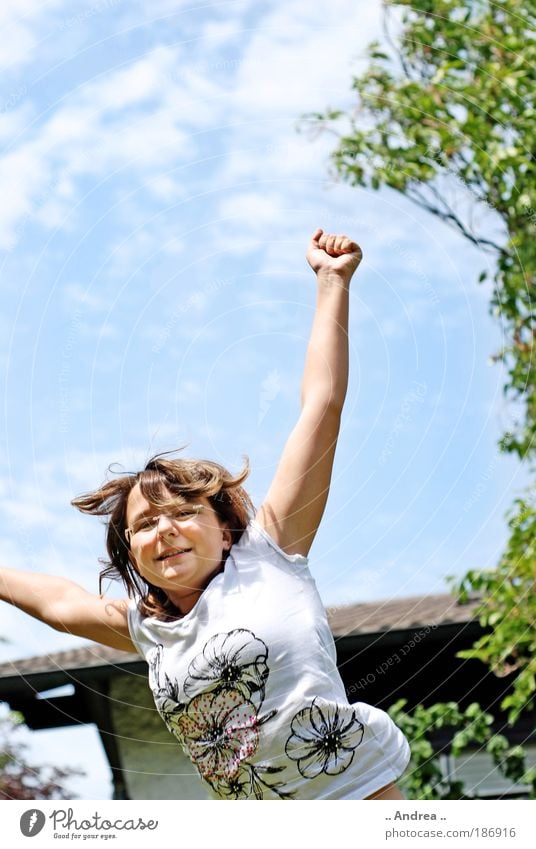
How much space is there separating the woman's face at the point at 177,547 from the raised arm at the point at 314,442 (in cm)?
8

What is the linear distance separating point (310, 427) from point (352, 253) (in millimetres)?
299

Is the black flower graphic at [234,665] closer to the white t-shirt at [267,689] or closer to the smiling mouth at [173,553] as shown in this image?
the white t-shirt at [267,689]

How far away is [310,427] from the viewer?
155cm

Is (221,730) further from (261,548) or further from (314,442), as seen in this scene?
(314,442)

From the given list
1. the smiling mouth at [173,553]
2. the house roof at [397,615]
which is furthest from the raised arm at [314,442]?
the house roof at [397,615]

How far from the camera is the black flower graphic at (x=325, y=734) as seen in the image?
1.47 metres

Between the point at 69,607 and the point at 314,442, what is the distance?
446 millimetres

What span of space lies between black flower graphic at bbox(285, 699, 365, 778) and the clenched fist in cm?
62

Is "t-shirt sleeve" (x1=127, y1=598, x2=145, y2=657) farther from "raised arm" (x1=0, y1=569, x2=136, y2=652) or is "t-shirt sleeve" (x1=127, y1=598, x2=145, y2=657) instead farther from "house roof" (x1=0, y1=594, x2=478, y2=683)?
"house roof" (x1=0, y1=594, x2=478, y2=683)
